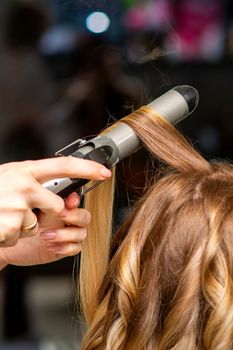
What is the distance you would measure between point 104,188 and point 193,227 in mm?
155

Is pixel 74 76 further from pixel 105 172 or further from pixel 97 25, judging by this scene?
pixel 105 172

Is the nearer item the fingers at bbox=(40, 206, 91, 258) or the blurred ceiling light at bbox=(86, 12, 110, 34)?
the fingers at bbox=(40, 206, 91, 258)

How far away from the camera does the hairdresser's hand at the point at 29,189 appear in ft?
2.66

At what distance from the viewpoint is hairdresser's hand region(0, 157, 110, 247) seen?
2.66ft

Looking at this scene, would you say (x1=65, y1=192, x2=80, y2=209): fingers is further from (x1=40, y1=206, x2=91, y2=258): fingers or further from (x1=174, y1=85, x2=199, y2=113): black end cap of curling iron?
(x1=174, y1=85, x2=199, y2=113): black end cap of curling iron

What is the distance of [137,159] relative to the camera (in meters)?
1.19

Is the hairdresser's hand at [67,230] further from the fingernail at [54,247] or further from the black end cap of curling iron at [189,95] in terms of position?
the black end cap of curling iron at [189,95]

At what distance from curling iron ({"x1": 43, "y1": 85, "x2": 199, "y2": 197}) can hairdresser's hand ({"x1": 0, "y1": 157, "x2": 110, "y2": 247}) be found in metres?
0.02

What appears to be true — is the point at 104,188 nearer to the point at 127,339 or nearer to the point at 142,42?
the point at 127,339

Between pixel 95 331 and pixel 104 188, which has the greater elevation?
pixel 104 188

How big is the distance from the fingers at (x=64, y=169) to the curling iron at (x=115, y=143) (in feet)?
0.05

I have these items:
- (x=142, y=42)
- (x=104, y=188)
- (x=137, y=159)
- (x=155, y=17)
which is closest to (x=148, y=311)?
(x=104, y=188)

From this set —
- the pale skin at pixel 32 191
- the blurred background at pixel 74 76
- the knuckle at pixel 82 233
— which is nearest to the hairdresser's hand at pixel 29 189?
the pale skin at pixel 32 191

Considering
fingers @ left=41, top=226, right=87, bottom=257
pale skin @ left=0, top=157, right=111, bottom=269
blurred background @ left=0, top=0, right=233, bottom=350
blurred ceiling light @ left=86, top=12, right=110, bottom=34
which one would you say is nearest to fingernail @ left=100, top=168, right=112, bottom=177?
pale skin @ left=0, top=157, right=111, bottom=269
